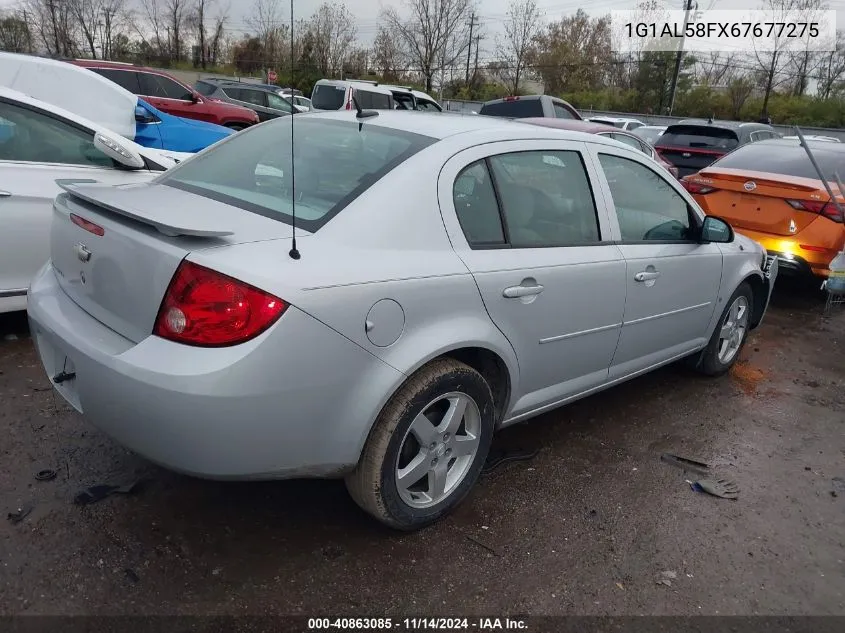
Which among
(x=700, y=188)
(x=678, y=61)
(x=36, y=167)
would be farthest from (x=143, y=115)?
(x=678, y=61)

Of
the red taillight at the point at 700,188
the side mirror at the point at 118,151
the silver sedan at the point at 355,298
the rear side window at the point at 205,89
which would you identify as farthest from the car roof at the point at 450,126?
the rear side window at the point at 205,89

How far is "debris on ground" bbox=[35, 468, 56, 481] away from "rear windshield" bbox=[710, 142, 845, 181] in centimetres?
656

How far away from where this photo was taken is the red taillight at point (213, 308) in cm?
202

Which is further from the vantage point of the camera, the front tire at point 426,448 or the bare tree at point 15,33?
the bare tree at point 15,33

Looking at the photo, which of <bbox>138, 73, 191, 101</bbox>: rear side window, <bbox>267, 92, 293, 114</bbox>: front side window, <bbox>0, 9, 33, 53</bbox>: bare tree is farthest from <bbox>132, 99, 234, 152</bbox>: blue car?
<bbox>0, 9, 33, 53</bbox>: bare tree

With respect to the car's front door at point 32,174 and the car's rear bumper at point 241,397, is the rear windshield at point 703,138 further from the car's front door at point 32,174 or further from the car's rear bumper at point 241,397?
the car's rear bumper at point 241,397

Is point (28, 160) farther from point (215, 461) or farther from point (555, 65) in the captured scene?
point (555, 65)

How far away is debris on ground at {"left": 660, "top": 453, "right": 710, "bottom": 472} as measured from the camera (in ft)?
11.1

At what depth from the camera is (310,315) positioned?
2059 mm

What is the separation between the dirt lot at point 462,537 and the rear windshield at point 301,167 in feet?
4.04

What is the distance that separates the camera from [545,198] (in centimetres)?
305

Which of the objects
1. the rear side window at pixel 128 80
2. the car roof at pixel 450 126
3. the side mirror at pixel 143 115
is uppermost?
the rear side window at pixel 128 80

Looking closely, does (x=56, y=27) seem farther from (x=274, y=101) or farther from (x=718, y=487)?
(x=718, y=487)

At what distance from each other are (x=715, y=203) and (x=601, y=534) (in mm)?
4874
